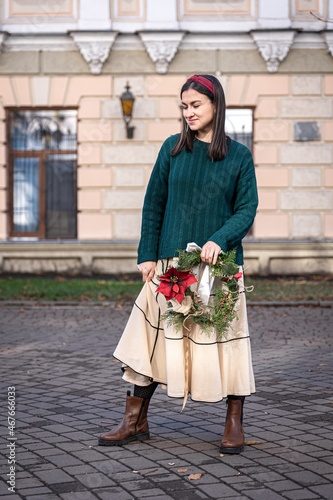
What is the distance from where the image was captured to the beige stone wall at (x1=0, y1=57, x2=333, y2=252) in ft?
49.3

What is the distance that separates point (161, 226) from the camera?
4047 mm

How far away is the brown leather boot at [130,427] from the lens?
3.95 metres

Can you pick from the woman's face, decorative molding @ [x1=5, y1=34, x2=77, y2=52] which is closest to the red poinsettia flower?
the woman's face

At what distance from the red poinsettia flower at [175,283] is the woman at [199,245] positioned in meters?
0.14

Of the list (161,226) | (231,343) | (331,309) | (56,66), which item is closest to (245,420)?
(231,343)

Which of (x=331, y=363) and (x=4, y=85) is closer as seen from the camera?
(x=331, y=363)

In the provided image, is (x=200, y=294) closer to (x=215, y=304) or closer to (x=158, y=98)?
(x=215, y=304)

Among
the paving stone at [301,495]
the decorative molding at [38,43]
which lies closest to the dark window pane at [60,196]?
the decorative molding at [38,43]

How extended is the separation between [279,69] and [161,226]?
11763 mm

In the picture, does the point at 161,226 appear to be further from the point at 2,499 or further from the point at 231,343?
the point at 2,499

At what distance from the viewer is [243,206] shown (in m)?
3.88

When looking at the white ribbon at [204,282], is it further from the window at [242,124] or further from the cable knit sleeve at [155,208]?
the window at [242,124]

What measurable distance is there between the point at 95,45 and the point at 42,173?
2.95 meters

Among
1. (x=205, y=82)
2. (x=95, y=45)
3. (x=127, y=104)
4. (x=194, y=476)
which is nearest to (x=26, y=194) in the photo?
(x=127, y=104)
